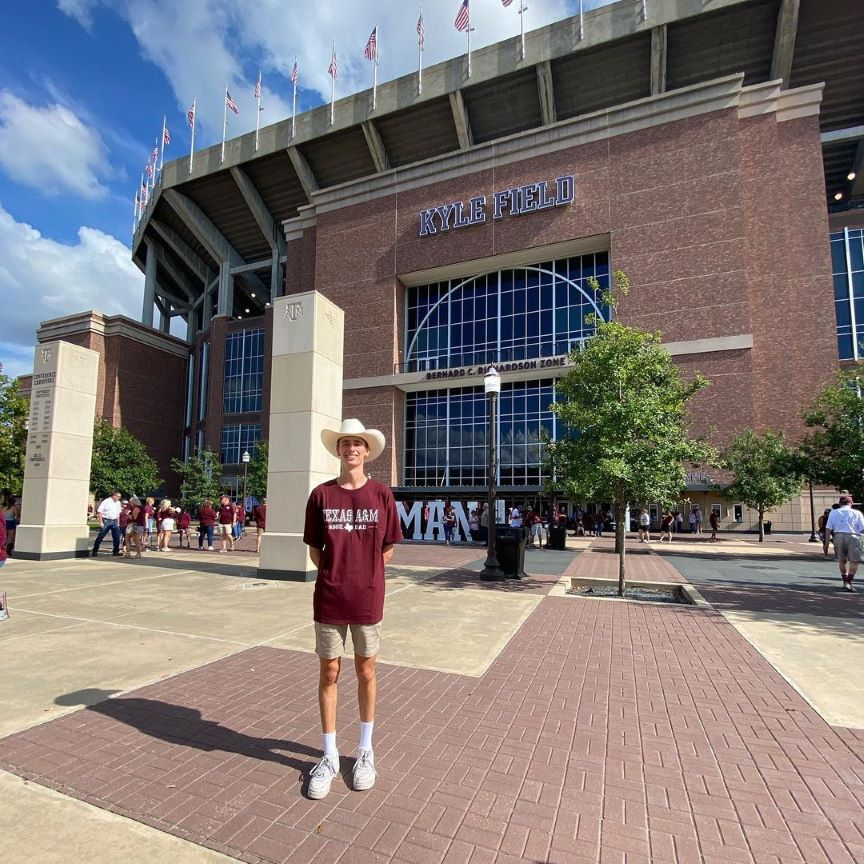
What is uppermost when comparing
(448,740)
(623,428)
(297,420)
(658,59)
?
(658,59)

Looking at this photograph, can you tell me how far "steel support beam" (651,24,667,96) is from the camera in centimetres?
3278

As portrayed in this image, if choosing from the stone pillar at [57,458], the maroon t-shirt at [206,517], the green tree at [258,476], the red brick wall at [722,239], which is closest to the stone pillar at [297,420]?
the stone pillar at [57,458]

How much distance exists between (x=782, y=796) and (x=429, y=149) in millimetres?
46242

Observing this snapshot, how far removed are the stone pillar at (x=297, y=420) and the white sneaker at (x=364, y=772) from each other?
770 cm

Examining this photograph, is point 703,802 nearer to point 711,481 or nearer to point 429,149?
point 711,481

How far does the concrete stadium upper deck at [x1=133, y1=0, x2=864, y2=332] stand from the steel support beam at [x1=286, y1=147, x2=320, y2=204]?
0.10 meters

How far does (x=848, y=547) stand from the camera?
1022cm

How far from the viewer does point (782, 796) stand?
296cm

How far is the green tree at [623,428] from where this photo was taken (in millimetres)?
9453

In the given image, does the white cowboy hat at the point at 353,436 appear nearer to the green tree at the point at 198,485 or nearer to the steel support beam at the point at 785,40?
the green tree at the point at 198,485

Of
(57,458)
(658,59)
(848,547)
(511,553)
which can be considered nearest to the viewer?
(848,547)

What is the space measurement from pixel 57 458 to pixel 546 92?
37.0m

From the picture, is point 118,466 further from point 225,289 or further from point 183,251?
point 183,251

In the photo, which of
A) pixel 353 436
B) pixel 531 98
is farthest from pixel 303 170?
pixel 353 436
